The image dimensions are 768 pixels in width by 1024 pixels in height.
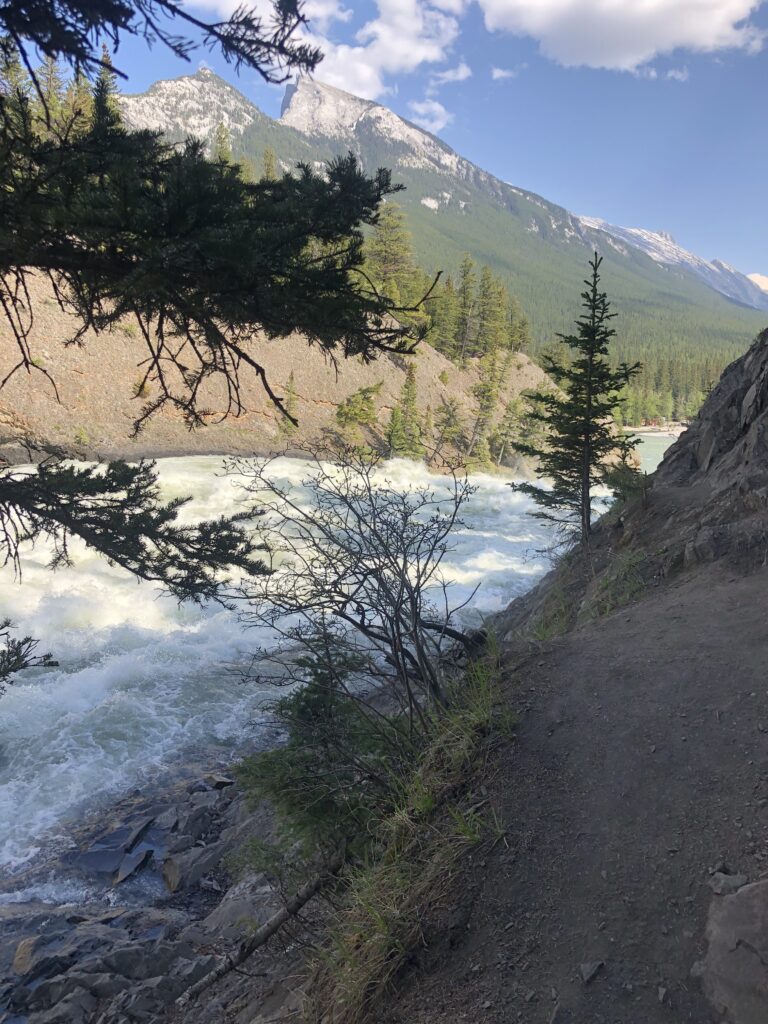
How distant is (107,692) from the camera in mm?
13539

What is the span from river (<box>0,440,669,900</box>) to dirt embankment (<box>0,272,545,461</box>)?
12725mm

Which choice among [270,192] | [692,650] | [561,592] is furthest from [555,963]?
[561,592]

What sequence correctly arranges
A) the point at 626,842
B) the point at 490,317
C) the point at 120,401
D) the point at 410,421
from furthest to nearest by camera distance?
the point at 490,317 < the point at 410,421 < the point at 120,401 < the point at 626,842

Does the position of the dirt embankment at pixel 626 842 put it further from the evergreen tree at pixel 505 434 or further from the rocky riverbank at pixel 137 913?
the evergreen tree at pixel 505 434

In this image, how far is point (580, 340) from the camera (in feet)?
49.2

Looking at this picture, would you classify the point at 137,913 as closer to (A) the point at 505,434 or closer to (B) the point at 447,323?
(A) the point at 505,434

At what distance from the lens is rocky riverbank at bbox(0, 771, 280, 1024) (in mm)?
6039

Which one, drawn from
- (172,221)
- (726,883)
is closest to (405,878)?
(726,883)

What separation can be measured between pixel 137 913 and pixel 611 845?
6.75 meters

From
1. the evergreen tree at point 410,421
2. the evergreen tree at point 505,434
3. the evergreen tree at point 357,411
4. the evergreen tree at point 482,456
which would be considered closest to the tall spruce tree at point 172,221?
the evergreen tree at point 410,421

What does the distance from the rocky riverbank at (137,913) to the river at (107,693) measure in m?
0.96

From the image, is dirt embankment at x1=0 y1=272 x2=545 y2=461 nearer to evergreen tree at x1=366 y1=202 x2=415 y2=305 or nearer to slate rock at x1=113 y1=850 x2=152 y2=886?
evergreen tree at x1=366 y1=202 x2=415 y2=305

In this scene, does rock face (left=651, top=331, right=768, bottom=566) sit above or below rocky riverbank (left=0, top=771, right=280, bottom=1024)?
above

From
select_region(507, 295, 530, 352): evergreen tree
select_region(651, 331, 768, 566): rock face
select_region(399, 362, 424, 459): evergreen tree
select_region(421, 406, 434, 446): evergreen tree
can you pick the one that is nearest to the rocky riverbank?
select_region(651, 331, 768, 566): rock face
